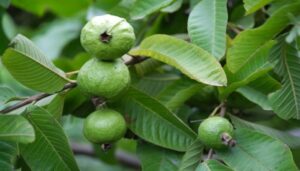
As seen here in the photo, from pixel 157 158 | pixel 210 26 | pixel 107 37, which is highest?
pixel 107 37

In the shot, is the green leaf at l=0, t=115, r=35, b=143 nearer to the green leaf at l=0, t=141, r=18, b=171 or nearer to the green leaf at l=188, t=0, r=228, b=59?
the green leaf at l=0, t=141, r=18, b=171

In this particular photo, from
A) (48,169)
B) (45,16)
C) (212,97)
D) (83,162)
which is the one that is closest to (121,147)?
(83,162)

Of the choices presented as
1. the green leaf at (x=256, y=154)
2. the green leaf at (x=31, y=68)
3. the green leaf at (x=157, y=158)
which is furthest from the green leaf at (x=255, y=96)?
the green leaf at (x=31, y=68)

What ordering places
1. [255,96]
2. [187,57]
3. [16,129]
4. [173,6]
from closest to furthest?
[16,129], [187,57], [255,96], [173,6]

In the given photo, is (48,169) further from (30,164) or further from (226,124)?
(226,124)

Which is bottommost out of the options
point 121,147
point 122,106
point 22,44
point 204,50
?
point 121,147

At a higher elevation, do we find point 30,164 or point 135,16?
point 135,16

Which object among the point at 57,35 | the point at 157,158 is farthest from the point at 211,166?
the point at 57,35

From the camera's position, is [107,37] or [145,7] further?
[145,7]

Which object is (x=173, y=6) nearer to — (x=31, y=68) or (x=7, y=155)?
(x=31, y=68)
